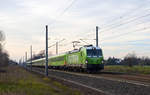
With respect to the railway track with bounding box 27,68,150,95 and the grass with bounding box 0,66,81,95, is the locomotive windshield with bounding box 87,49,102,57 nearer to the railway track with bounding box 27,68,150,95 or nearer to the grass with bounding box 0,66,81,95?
the railway track with bounding box 27,68,150,95

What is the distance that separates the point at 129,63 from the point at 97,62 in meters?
27.5

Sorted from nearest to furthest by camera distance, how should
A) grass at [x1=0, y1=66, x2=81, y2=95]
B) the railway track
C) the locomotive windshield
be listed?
grass at [x1=0, y1=66, x2=81, y2=95] → the railway track → the locomotive windshield

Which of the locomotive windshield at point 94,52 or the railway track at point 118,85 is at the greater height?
the locomotive windshield at point 94,52

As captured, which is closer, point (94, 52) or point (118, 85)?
point (118, 85)

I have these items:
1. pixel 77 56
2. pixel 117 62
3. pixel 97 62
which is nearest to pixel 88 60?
pixel 97 62

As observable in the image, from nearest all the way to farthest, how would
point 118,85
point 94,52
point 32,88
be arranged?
point 32,88
point 118,85
point 94,52

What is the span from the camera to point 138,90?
15.0m

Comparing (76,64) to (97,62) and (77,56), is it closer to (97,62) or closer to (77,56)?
(77,56)

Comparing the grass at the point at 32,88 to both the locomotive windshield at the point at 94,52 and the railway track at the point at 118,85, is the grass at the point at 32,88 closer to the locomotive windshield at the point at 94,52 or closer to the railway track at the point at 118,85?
the railway track at the point at 118,85

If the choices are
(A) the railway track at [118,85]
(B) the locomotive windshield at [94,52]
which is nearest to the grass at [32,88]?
(A) the railway track at [118,85]

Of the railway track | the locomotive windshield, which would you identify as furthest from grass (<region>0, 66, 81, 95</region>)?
the locomotive windshield

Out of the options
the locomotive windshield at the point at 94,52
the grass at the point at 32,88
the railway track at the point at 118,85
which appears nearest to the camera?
the grass at the point at 32,88

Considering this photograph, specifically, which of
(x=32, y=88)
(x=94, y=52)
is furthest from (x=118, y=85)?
(x=94, y=52)

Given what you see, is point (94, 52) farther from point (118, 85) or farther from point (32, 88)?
point (32, 88)
